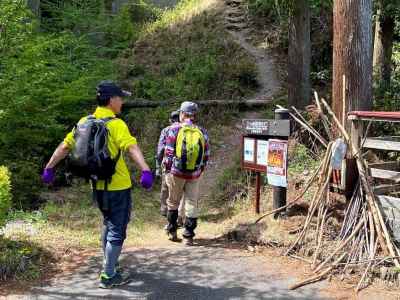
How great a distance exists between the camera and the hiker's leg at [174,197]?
6988 mm

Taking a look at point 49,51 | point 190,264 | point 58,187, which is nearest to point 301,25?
point 49,51

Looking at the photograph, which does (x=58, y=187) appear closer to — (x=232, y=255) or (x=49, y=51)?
(x=49, y=51)

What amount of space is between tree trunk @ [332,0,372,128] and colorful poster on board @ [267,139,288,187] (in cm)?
141

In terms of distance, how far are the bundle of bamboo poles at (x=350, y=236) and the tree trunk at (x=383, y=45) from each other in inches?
249

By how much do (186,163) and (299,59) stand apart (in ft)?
22.8

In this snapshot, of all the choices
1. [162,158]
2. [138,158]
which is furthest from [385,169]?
[138,158]

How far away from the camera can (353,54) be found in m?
7.62

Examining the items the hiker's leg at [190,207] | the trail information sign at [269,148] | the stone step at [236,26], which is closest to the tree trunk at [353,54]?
the trail information sign at [269,148]

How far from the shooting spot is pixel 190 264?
5.93m

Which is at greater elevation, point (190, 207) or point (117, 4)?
point (117, 4)

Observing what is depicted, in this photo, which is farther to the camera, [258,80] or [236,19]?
[236,19]

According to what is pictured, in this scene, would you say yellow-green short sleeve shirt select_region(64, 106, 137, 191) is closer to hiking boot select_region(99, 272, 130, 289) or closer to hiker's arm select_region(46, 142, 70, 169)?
hiker's arm select_region(46, 142, 70, 169)

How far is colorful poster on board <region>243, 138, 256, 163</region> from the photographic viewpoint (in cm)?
741

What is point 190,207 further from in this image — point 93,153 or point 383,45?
point 383,45
